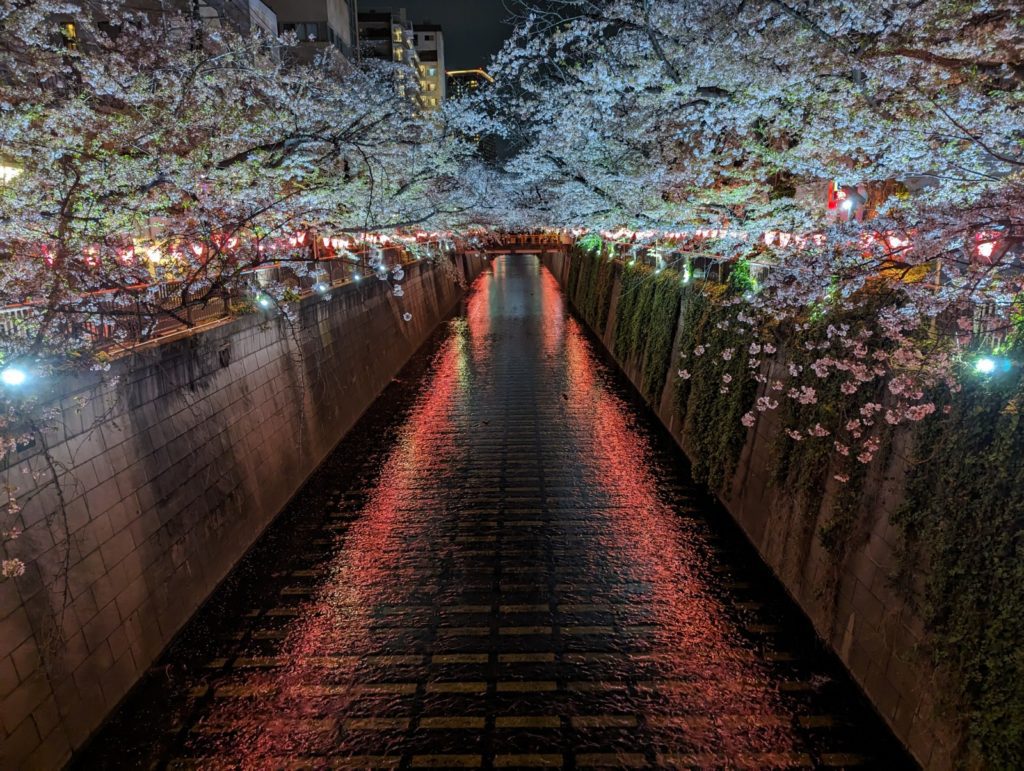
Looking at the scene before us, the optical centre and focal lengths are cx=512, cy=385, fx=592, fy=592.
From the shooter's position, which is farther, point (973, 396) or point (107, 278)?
point (107, 278)

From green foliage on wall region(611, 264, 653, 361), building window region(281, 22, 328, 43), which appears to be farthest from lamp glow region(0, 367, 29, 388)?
building window region(281, 22, 328, 43)

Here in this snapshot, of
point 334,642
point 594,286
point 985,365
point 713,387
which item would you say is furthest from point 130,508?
point 594,286

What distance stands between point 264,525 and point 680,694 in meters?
9.30

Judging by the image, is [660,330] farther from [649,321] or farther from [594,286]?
[594,286]

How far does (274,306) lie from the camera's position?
14945 millimetres

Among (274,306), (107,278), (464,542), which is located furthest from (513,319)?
(107,278)

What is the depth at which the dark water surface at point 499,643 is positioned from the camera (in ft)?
24.4

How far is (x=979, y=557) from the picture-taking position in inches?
229

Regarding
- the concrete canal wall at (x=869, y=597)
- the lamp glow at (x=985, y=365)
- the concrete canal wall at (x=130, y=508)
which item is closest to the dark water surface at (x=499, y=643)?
the concrete canal wall at (x=869, y=597)

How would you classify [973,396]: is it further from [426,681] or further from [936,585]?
[426,681]

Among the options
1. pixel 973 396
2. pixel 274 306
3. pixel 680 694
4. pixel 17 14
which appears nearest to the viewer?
pixel 973 396

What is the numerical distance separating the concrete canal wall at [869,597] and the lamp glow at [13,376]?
10.5m

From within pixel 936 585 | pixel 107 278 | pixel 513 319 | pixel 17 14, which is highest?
pixel 17 14

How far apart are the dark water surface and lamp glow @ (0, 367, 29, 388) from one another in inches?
182
